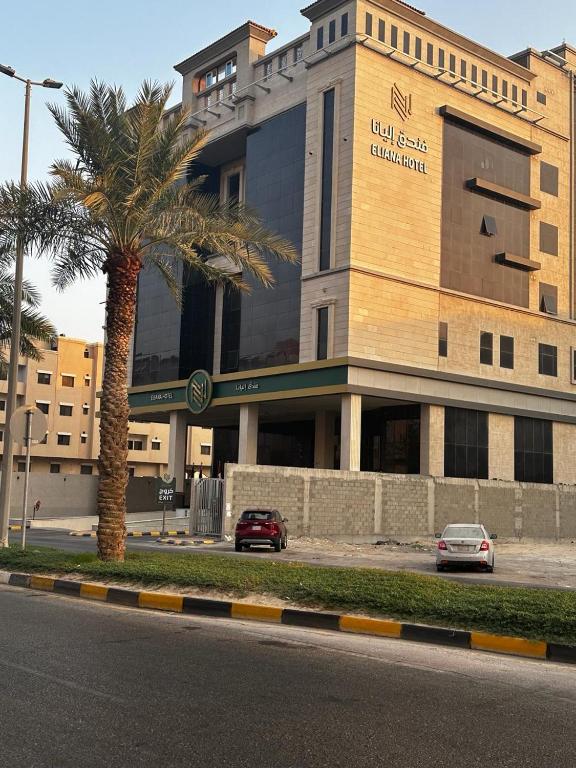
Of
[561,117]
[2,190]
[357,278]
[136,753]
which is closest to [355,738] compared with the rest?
[136,753]

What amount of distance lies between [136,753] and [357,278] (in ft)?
128

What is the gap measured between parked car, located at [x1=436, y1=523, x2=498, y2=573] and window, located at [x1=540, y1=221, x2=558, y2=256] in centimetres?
3489

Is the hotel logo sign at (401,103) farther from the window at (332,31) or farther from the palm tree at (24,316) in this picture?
the palm tree at (24,316)

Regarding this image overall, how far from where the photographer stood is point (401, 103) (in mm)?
46250

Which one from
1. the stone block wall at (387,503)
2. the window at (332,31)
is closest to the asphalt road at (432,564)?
the stone block wall at (387,503)

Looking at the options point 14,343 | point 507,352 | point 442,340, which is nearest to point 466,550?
point 14,343

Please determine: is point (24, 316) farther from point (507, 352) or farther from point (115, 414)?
point (507, 352)

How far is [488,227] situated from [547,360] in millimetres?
9354

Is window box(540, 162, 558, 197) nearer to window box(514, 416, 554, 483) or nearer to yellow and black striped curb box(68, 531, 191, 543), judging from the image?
window box(514, 416, 554, 483)

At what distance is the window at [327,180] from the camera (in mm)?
44969

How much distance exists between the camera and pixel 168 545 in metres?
31.9

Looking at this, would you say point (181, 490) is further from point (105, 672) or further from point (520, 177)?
point (105, 672)

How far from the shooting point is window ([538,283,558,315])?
53.4 metres

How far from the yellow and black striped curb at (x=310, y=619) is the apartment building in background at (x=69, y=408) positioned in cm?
6483
